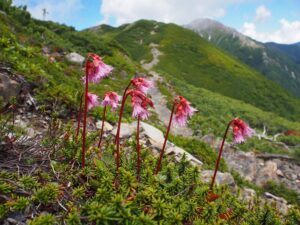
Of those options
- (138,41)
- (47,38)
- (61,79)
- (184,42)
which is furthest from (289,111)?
(61,79)

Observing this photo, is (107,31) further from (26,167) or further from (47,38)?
(26,167)

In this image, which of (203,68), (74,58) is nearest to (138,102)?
(74,58)

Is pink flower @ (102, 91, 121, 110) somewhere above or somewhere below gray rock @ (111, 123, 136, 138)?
above

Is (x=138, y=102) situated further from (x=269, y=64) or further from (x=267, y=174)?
(x=269, y=64)

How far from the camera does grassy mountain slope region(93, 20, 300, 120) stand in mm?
64625

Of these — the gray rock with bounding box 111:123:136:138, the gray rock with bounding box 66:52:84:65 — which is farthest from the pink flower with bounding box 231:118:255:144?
the gray rock with bounding box 66:52:84:65

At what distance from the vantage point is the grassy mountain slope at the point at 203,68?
6462cm

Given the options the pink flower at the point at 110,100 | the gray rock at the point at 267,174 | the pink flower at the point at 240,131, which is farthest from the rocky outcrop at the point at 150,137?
the gray rock at the point at 267,174

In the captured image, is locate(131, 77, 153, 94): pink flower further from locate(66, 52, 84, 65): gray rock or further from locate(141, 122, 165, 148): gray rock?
locate(66, 52, 84, 65): gray rock

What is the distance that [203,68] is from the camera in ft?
240

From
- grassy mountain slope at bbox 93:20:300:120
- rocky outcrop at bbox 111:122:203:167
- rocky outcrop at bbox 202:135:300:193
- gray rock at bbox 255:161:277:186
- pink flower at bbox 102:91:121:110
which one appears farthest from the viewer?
grassy mountain slope at bbox 93:20:300:120

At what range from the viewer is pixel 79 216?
2.91 meters

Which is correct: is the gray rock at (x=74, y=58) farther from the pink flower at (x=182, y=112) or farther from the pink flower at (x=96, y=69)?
the pink flower at (x=182, y=112)

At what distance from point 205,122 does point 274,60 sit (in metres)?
172
